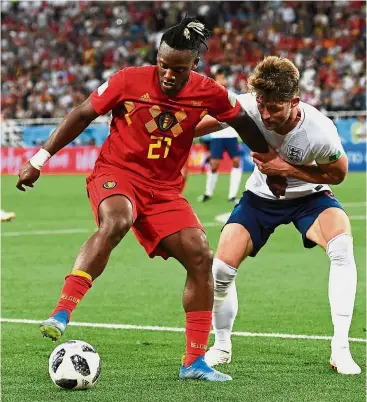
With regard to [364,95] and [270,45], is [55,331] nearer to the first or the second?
[364,95]

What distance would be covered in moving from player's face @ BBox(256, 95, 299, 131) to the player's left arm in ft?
0.96

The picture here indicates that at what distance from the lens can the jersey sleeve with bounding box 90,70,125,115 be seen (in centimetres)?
625

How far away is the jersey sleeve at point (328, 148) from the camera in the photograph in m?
6.86

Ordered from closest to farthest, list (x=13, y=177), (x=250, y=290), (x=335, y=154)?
(x=335, y=154) → (x=250, y=290) → (x=13, y=177)

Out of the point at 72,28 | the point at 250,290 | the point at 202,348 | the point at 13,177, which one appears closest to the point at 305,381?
the point at 202,348

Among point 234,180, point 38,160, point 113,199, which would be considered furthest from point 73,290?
point 234,180

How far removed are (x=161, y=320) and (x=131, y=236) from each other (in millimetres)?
6736

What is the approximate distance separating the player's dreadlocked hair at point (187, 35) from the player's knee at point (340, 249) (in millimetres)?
1662

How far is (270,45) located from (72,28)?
31.3 feet

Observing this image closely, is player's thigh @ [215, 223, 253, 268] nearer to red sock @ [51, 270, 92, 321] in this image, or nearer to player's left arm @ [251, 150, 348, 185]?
player's left arm @ [251, 150, 348, 185]

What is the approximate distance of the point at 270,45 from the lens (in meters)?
34.1

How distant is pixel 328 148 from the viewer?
6863mm

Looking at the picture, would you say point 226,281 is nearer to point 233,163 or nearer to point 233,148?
point 233,163

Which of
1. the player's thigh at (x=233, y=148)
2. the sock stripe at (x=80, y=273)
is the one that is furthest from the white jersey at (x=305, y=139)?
the player's thigh at (x=233, y=148)
